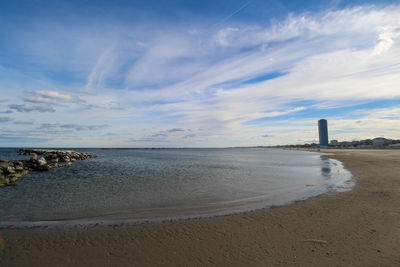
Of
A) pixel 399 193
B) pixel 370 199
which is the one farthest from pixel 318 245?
pixel 399 193

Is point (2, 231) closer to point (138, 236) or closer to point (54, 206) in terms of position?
point (54, 206)

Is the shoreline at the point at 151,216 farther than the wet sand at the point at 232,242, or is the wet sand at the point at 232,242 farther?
the shoreline at the point at 151,216

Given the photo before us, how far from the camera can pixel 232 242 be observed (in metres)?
5.80

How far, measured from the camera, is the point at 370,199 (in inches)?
395

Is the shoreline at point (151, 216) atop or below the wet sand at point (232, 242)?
below

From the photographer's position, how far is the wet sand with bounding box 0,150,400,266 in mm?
4824

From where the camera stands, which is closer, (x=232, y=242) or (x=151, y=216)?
(x=232, y=242)

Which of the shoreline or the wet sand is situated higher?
the wet sand

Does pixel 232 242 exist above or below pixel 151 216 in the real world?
above

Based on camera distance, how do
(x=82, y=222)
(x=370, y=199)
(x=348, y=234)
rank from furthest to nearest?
1. (x=370, y=199)
2. (x=82, y=222)
3. (x=348, y=234)

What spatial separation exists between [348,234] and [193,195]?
26.8 ft

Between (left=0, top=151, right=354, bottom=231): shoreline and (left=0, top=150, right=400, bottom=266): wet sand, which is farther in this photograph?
(left=0, top=151, right=354, bottom=231): shoreline

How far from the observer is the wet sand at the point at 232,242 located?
4.82 meters

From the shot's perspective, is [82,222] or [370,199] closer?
[82,222]
